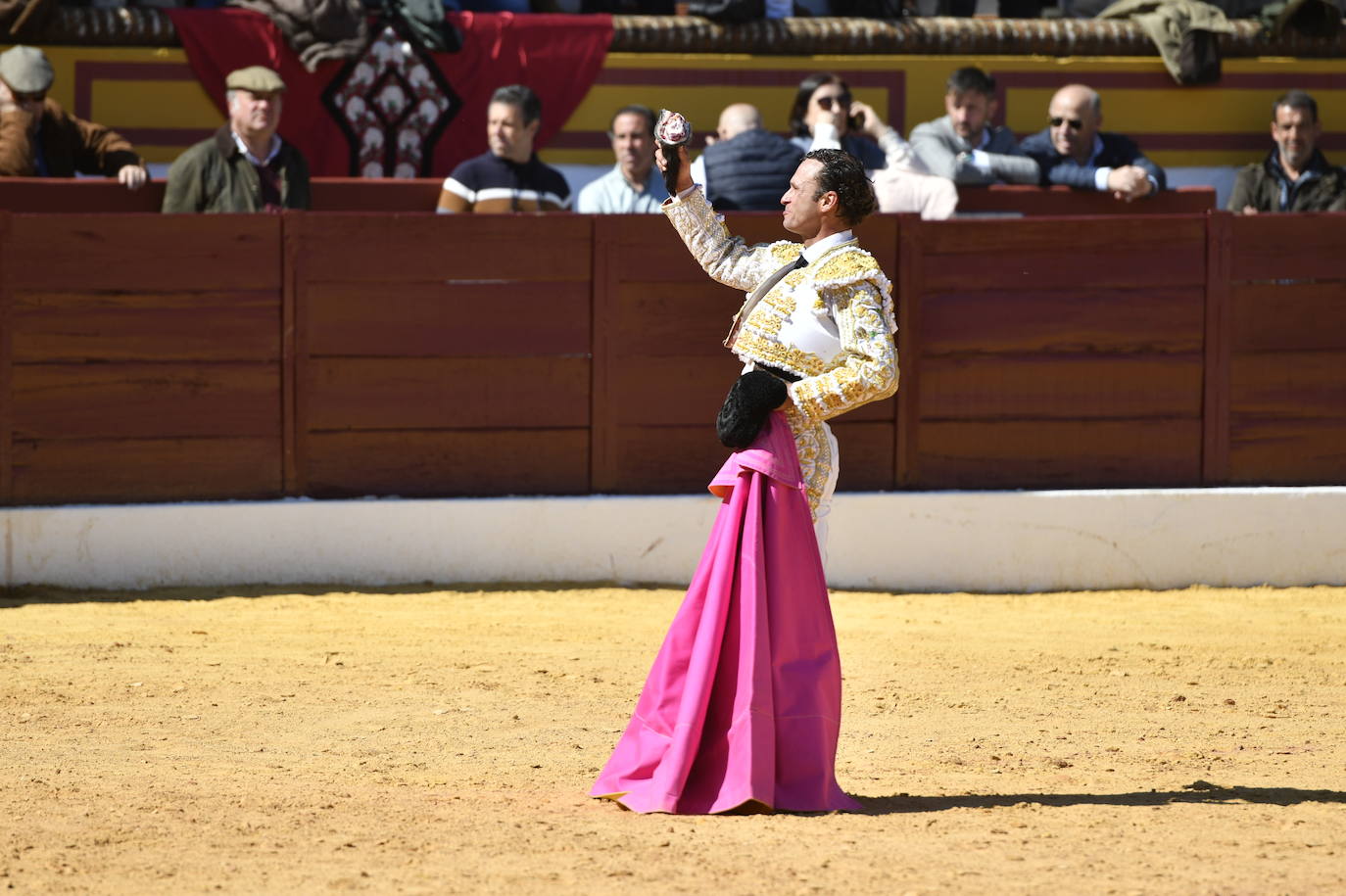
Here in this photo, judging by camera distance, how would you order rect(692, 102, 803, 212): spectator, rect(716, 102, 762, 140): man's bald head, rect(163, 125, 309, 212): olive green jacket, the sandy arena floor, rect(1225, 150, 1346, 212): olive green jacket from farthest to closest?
1. rect(1225, 150, 1346, 212): olive green jacket
2. rect(716, 102, 762, 140): man's bald head
3. rect(692, 102, 803, 212): spectator
4. rect(163, 125, 309, 212): olive green jacket
5. the sandy arena floor

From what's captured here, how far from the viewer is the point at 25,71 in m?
7.44

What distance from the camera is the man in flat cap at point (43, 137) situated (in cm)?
741

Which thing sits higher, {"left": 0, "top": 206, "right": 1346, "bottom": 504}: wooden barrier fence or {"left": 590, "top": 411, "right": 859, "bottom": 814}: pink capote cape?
{"left": 0, "top": 206, "right": 1346, "bottom": 504}: wooden barrier fence

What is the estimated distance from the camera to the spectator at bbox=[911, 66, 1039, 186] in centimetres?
815

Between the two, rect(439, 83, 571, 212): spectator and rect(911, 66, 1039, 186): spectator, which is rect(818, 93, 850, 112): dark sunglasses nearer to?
rect(911, 66, 1039, 186): spectator

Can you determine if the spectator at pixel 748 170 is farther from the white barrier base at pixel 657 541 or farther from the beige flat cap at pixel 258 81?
the beige flat cap at pixel 258 81

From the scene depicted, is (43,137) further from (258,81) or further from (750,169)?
(750,169)

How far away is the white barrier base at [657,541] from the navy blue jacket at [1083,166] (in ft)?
4.96

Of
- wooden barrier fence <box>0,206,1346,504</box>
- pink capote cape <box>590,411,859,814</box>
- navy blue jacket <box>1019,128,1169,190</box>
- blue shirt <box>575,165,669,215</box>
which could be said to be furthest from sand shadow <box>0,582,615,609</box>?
pink capote cape <box>590,411,859,814</box>

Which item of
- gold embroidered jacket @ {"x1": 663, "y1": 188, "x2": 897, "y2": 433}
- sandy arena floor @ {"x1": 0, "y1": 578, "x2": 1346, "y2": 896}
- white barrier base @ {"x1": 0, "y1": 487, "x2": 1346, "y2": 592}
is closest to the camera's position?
sandy arena floor @ {"x1": 0, "y1": 578, "x2": 1346, "y2": 896}

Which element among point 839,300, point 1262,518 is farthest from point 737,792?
point 1262,518

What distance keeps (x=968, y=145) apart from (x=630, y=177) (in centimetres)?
154

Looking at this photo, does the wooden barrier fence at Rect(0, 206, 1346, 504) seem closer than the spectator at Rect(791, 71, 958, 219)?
Yes

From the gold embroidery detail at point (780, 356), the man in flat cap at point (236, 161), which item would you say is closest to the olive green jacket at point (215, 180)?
the man in flat cap at point (236, 161)
